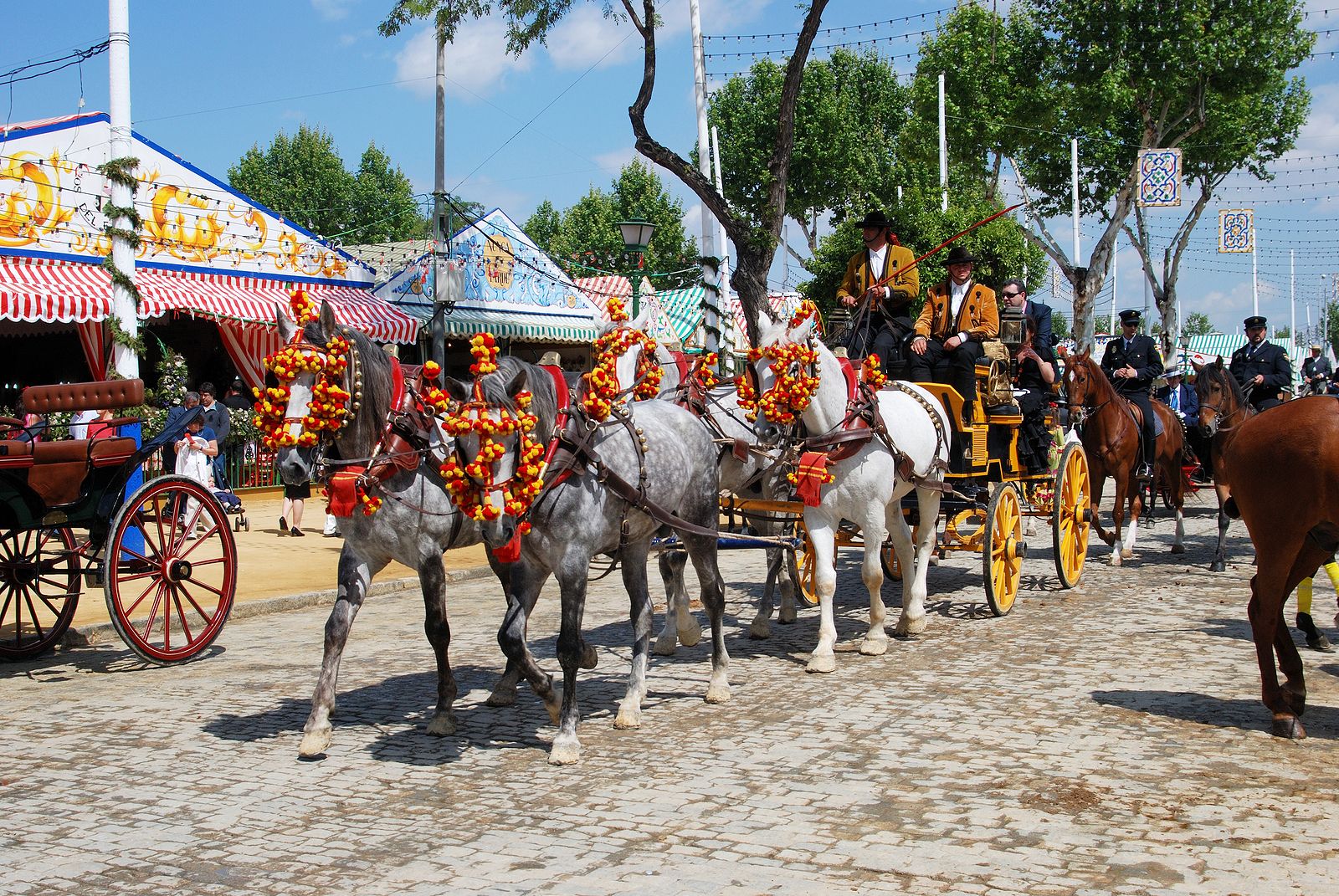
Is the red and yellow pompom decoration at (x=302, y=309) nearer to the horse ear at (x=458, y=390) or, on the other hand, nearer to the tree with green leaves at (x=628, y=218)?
the horse ear at (x=458, y=390)

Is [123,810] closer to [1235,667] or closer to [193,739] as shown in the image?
[193,739]

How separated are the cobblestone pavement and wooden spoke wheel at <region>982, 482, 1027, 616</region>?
65 cm

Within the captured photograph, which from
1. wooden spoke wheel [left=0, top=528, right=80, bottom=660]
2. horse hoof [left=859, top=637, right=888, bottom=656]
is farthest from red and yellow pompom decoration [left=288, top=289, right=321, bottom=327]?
horse hoof [left=859, top=637, right=888, bottom=656]

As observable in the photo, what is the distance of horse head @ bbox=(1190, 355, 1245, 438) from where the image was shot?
12.7 m

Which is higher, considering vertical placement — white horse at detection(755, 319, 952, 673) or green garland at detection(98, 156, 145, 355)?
green garland at detection(98, 156, 145, 355)

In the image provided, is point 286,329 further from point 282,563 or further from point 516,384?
point 282,563

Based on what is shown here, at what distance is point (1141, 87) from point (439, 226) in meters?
17.1

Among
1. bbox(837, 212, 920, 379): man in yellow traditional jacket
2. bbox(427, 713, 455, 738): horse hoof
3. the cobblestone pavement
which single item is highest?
bbox(837, 212, 920, 379): man in yellow traditional jacket

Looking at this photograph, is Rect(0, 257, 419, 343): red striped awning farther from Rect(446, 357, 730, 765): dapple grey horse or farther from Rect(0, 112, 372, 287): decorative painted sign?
Rect(446, 357, 730, 765): dapple grey horse

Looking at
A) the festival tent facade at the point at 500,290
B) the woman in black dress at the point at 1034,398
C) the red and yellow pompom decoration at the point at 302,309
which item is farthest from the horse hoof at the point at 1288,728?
the festival tent facade at the point at 500,290

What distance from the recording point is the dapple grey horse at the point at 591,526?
20.4 ft

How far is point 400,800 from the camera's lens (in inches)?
220

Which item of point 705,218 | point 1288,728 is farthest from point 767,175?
point 1288,728

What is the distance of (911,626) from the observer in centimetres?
931
